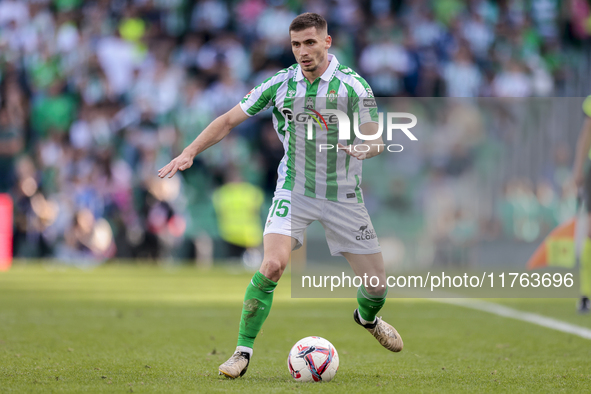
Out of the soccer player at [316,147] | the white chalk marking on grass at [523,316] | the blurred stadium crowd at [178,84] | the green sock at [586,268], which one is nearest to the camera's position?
the soccer player at [316,147]

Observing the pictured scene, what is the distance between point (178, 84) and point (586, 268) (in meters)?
11.3

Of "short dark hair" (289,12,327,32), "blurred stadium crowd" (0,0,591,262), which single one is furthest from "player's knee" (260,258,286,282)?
"blurred stadium crowd" (0,0,591,262)

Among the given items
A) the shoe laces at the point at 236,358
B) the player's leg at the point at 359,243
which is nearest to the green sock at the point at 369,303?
the player's leg at the point at 359,243

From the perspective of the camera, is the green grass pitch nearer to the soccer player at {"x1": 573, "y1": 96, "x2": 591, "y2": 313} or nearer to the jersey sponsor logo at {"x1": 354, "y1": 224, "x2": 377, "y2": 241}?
the soccer player at {"x1": 573, "y1": 96, "x2": 591, "y2": 313}

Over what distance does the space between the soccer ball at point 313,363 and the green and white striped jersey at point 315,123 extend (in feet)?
3.17

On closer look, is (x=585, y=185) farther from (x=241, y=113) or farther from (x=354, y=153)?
(x=241, y=113)

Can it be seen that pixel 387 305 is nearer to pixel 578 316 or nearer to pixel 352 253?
pixel 578 316

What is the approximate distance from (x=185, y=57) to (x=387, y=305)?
1037 centimetres

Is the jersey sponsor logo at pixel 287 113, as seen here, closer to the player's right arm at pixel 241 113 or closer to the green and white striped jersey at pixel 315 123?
the green and white striped jersey at pixel 315 123

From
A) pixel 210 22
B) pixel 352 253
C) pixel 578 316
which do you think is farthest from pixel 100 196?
pixel 352 253

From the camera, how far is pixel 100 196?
1664cm

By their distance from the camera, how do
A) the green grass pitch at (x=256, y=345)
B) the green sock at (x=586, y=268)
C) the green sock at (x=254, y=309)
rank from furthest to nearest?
1. the green sock at (x=586, y=268)
2. the green sock at (x=254, y=309)
3. the green grass pitch at (x=256, y=345)

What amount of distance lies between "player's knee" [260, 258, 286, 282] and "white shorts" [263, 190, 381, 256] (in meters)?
0.25

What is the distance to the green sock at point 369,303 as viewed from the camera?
5.37 m
